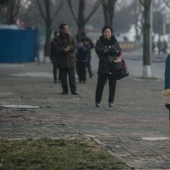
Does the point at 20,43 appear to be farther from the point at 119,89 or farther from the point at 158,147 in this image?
the point at 158,147

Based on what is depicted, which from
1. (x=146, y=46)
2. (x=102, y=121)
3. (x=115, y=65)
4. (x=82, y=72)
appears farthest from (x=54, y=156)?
(x=146, y=46)

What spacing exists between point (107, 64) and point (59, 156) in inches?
273

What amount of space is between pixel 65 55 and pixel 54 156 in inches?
393

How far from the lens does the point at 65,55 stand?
1867 cm

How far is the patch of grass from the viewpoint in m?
8.24

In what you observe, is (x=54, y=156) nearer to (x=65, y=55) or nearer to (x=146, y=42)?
(x=65, y=55)

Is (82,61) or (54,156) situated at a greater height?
(82,61)

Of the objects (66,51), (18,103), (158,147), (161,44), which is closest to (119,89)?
(66,51)

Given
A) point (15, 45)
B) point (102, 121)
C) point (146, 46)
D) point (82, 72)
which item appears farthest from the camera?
point (15, 45)

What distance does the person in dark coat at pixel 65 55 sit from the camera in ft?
61.1

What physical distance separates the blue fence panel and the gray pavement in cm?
1469

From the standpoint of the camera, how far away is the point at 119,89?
22.0 m

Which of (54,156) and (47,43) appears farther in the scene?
(47,43)

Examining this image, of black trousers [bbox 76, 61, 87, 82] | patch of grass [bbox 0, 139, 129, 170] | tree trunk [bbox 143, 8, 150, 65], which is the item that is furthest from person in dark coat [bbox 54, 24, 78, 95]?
tree trunk [bbox 143, 8, 150, 65]
